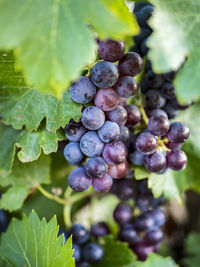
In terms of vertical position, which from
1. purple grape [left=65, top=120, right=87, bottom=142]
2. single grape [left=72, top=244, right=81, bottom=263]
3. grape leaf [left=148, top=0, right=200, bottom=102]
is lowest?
single grape [left=72, top=244, right=81, bottom=263]

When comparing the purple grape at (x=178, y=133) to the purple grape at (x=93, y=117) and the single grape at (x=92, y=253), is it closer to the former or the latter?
the purple grape at (x=93, y=117)

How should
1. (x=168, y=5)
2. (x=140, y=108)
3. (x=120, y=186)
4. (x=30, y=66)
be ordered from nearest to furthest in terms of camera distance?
(x=30, y=66) < (x=168, y=5) < (x=140, y=108) < (x=120, y=186)

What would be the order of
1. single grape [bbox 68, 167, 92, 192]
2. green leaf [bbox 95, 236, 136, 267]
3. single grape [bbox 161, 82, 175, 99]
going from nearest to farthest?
single grape [bbox 68, 167, 92, 192] < single grape [bbox 161, 82, 175, 99] < green leaf [bbox 95, 236, 136, 267]

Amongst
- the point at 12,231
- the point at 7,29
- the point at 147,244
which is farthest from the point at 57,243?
the point at 7,29

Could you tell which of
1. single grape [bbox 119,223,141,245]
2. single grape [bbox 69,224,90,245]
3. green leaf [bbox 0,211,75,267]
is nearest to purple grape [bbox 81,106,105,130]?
green leaf [bbox 0,211,75,267]

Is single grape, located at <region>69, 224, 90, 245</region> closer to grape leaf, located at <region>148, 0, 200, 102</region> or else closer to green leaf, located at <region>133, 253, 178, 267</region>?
green leaf, located at <region>133, 253, 178, 267</region>

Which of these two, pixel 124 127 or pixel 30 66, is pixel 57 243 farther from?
pixel 30 66

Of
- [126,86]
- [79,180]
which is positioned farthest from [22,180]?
[126,86]

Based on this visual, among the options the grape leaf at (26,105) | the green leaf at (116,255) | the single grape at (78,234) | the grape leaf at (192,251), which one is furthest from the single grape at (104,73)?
the grape leaf at (192,251)
